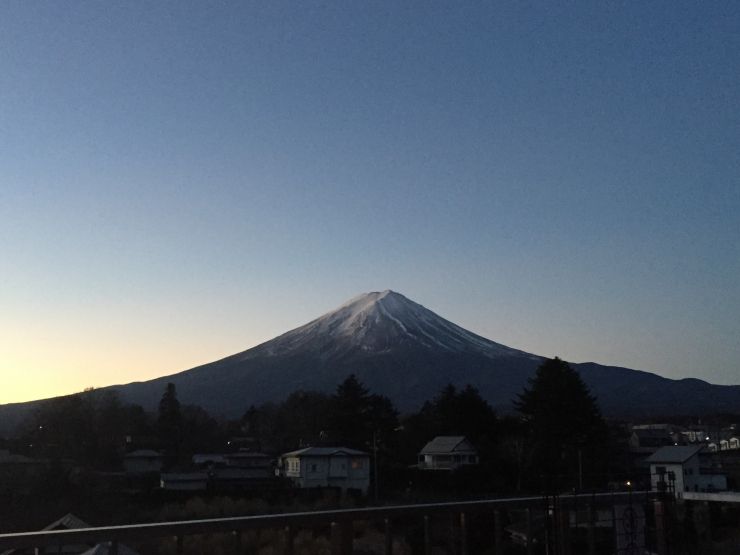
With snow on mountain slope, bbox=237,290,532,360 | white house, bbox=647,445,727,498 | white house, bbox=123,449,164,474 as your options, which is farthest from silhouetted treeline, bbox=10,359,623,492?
snow on mountain slope, bbox=237,290,532,360

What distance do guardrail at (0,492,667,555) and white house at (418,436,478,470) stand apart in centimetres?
3573

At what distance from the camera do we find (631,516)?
468 cm

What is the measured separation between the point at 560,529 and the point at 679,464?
89.8ft

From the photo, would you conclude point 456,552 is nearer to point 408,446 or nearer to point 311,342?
point 408,446

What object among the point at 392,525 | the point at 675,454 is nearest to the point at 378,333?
the point at 675,454

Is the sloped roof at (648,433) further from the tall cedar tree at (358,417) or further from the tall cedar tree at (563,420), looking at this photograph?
the tall cedar tree at (358,417)

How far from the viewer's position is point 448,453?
135ft

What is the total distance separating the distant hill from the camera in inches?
5113

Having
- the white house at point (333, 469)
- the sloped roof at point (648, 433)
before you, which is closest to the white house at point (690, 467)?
the white house at point (333, 469)

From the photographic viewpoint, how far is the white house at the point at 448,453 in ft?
134

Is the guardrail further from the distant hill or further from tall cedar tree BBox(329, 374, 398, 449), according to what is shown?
the distant hill

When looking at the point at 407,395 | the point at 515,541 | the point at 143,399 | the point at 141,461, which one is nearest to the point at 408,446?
the point at 141,461

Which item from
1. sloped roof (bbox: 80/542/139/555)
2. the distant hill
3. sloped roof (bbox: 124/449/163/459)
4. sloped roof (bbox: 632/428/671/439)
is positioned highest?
the distant hill

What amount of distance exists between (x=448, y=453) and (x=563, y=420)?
585cm
